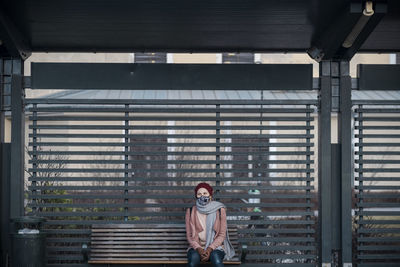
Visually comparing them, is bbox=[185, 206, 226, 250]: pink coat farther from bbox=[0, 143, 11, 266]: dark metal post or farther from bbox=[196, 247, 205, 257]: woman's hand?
bbox=[0, 143, 11, 266]: dark metal post

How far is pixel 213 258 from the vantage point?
359 inches

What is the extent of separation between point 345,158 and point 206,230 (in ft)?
8.44

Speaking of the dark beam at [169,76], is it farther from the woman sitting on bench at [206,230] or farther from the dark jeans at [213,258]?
the dark jeans at [213,258]

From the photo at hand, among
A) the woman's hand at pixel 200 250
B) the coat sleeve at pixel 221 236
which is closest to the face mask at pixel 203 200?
the coat sleeve at pixel 221 236

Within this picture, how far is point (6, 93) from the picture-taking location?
10.2 meters

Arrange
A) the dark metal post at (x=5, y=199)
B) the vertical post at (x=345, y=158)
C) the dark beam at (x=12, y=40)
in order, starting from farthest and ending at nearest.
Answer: the vertical post at (x=345, y=158), the dark metal post at (x=5, y=199), the dark beam at (x=12, y=40)

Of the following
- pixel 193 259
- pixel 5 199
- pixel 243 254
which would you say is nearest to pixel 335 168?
pixel 243 254

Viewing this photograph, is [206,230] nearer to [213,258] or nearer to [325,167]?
[213,258]

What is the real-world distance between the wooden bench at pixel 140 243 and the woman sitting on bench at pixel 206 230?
57 centimetres

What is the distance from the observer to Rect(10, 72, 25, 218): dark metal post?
398 inches

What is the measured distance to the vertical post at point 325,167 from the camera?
401 inches

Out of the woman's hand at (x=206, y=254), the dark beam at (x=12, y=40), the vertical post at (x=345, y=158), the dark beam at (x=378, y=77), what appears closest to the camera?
the woman's hand at (x=206, y=254)

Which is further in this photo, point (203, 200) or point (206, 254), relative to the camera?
point (203, 200)

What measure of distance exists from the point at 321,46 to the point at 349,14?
1359mm
